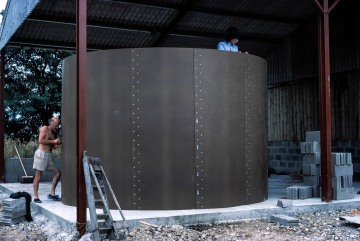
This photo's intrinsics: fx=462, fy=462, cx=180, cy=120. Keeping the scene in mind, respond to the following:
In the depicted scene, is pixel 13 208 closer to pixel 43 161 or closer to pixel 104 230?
pixel 43 161

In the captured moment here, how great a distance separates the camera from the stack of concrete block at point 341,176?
888 cm

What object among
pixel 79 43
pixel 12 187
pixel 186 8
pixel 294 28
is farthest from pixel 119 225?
pixel 294 28

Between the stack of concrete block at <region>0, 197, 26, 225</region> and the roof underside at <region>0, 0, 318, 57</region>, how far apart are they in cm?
533

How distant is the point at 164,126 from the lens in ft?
25.3

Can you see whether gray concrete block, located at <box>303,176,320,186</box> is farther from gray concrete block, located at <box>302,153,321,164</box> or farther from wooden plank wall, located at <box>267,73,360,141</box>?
wooden plank wall, located at <box>267,73,360,141</box>

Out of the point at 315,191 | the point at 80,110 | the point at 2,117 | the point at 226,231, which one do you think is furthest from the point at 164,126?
the point at 2,117

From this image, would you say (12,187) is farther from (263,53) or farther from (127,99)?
(263,53)

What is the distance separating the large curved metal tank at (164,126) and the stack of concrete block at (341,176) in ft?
6.83

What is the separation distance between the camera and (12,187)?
11.8 meters

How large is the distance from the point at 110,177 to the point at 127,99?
134 cm

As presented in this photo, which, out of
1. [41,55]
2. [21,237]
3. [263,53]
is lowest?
[21,237]

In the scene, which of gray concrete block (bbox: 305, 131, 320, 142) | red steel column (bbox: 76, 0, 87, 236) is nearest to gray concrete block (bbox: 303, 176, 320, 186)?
gray concrete block (bbox: 305, 131, 320, 142)

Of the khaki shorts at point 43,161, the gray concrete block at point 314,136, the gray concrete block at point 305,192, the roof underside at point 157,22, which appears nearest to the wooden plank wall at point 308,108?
the roof underside at point 157,22

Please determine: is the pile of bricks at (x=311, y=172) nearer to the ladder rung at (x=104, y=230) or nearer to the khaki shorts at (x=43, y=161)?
the ladder rung at (x=104, y=230)
